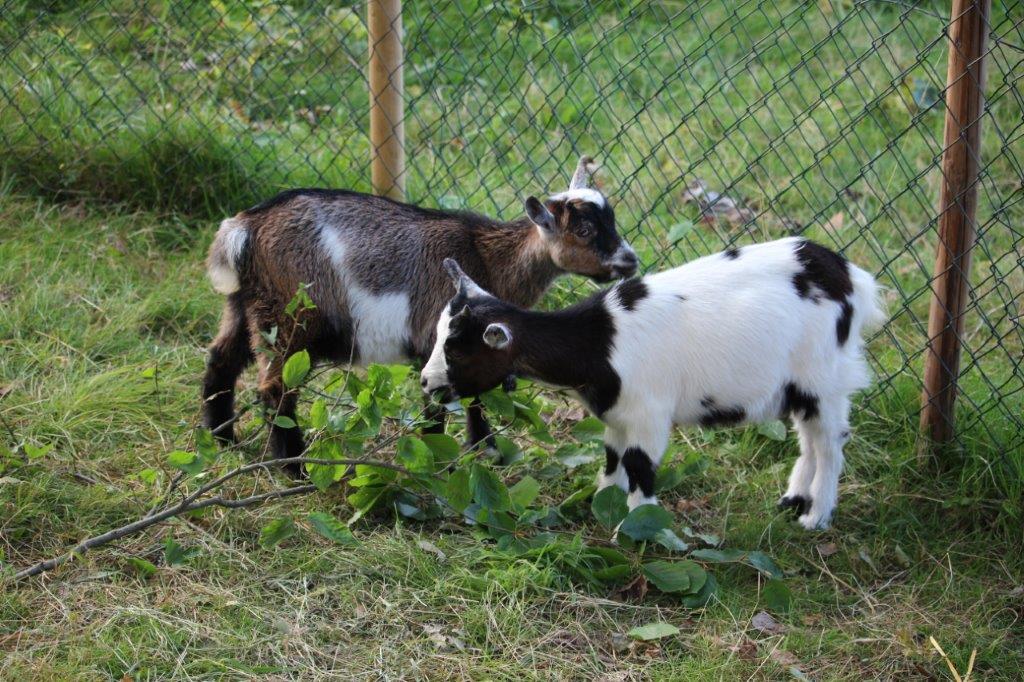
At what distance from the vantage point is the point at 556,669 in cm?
346

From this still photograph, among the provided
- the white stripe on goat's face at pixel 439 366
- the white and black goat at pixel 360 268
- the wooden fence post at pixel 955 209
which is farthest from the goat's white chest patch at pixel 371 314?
the wooden fence post at pixel 955 209

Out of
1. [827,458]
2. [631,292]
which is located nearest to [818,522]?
[827,458]

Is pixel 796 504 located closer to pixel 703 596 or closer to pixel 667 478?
pixel 667 478

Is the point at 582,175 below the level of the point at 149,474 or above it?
below

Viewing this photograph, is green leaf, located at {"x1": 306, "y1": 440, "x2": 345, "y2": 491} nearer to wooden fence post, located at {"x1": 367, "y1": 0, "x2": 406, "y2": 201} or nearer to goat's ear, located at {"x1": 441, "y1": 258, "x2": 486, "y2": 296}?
goat's ear, located at {"x1": 441, "y1": 258, "x2": 486, "y2": 296}

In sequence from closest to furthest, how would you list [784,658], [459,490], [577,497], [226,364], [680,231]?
[784,658], [459,490], [577,497], [226,364], [680,231]

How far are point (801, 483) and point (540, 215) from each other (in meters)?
1.36

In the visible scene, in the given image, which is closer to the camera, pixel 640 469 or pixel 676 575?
pixel 676 575

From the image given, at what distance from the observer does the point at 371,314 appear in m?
4.46

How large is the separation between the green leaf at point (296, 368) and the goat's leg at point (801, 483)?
178 centimetres

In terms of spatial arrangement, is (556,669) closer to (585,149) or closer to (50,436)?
(50,436)

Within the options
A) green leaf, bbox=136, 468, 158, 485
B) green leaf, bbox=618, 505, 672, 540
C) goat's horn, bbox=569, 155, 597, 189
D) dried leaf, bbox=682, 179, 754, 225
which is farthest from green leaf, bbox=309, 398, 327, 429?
dried leaf, bbox=682, 179, 754, 225

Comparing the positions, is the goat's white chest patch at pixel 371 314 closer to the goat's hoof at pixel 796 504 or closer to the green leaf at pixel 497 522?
the green leaf at pixel 497 522

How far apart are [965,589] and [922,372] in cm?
124
